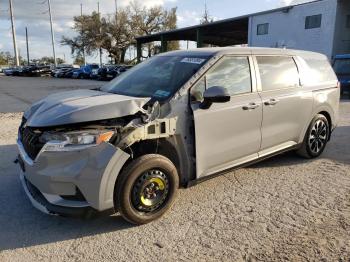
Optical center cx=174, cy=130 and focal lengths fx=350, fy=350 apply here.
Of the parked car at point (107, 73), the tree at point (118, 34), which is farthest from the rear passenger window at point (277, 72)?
the tree at point (118, 34)

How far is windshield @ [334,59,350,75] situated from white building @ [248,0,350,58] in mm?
7274

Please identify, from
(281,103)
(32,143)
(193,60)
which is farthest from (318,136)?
(32,143)

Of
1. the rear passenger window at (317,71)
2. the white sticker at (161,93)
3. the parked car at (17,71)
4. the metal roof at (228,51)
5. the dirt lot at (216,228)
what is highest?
the metal roof at (228,51)

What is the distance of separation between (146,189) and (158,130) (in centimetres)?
62

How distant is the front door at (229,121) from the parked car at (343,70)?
13.1 meters

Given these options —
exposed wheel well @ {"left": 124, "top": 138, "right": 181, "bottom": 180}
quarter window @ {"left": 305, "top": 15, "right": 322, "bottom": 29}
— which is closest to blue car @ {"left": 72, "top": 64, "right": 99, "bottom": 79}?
quarter window @ {"left": 305, "top": 15, "right": 322, "bottom": 29}

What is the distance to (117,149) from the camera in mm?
3281

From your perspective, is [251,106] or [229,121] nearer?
[229,121]

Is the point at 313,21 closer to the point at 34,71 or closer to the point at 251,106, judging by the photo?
the point at 251,106

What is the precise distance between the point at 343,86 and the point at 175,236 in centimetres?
1489

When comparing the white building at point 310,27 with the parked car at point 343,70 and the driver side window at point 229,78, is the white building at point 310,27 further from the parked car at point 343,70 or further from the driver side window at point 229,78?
the driver side window at point 229,78

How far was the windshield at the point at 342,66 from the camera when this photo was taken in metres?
16.2

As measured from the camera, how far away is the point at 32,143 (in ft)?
11.2

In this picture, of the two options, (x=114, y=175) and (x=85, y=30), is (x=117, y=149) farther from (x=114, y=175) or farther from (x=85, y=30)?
(x=85, y=30)
